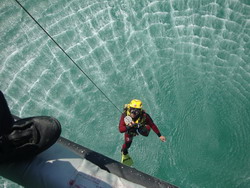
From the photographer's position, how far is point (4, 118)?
2307mm

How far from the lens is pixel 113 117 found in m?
6.80

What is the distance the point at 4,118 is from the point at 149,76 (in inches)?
213

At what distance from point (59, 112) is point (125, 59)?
8.64 feet

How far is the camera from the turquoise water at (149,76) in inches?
254

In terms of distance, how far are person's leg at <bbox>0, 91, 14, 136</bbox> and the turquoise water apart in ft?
13.1

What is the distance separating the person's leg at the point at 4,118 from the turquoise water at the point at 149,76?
3.98m

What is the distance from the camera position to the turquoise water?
645cm

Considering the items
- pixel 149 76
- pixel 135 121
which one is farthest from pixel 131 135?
pixel 149 76

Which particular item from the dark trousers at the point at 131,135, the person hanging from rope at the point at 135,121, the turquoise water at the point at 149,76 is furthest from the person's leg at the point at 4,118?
the turquoise water at the point at 149,76

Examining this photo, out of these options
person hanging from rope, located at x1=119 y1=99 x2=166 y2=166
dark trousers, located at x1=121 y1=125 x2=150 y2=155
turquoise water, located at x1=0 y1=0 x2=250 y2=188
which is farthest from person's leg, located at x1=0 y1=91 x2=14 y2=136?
turquoise water, located at x1=0 y1=0 x2=250 y2=188

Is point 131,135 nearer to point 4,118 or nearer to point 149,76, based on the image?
point 149,76

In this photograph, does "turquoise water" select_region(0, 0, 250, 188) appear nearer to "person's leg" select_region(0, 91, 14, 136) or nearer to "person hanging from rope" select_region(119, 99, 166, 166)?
"person hanging from rope" select_region(119, 99, 166, 166)

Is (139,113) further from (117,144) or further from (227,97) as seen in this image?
(227,97)

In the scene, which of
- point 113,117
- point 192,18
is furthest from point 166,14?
point 113,117
